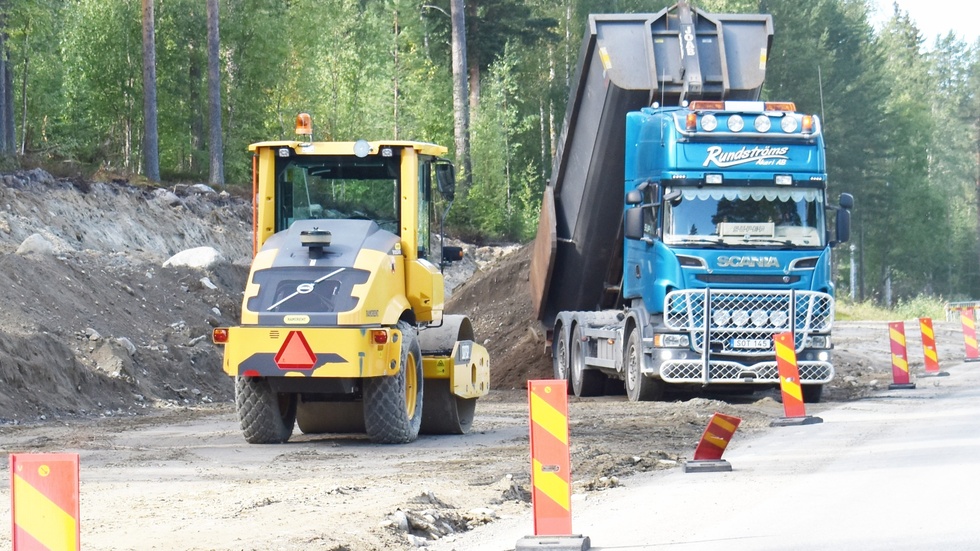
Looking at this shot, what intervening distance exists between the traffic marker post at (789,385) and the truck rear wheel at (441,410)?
3769 millimetres

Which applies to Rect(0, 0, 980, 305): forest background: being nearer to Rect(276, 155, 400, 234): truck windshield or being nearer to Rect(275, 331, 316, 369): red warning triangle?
Rect(276, 155, 400, 234): truck windshield

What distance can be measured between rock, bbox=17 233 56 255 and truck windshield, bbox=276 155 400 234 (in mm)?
9495

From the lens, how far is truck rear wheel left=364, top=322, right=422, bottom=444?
43.2 ft

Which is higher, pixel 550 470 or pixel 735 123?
pixel 735 123

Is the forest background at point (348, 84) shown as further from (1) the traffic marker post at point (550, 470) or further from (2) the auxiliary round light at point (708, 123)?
(1) the traffic marker post at point (550, 470)

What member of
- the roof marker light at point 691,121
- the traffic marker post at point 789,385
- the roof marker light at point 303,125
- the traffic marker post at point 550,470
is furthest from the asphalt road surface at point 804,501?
the roof marker light at point 303,125

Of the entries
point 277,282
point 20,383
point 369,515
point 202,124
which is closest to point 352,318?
point 277,282

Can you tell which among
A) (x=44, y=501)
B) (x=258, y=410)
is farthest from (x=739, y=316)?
(x=44, y=501)

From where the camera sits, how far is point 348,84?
45.9m

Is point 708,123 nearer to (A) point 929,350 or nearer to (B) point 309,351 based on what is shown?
(B) point 309,351

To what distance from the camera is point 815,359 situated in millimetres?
18328

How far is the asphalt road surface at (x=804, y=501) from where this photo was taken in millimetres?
7840

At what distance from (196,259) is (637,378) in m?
11.1

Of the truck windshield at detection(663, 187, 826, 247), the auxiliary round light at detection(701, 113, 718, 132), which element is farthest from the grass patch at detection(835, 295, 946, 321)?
the auxiliary round light at detection(701, 113, 718, 132)
